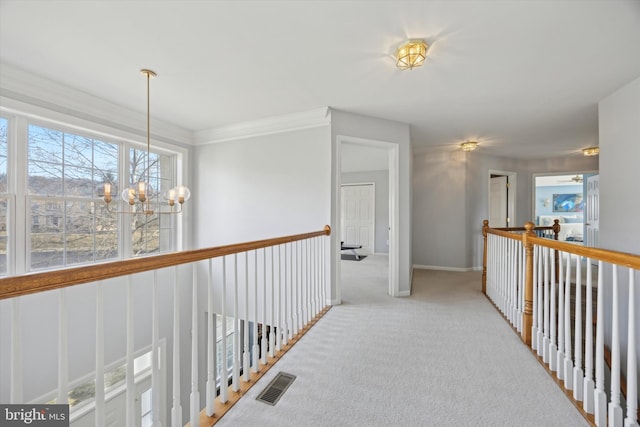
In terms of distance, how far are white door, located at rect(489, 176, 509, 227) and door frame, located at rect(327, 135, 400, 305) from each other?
372 cm

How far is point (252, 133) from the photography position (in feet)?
12.1

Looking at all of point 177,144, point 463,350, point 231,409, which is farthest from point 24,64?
point 463,350

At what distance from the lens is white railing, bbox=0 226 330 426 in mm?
911

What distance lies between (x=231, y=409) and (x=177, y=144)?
374 cm

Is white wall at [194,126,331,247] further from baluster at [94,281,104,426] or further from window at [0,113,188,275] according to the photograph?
baluster at [94,281,104,426]

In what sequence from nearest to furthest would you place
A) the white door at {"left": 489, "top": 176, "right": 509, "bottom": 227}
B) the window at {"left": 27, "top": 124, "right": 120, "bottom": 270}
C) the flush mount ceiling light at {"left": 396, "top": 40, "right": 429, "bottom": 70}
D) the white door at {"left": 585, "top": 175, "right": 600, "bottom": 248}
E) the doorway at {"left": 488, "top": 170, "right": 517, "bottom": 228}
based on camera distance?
the flush mount ceiling light at {"left": 396, "top": 40, "right": 429, "bottom": 70}
the window at {"left": 27, "top": 124, "right": 120, "bottom": 270}
the white door at {"left": 585, "top": 175, "right": 600, "bottom": 248}
the doorway at {"left": 488, "top": 170, "right": 517, "bottom": 228}
the white door at {"left": 489, "top": 176, "right": 509, "bottom": 227}

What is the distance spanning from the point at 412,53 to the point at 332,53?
2.02ft

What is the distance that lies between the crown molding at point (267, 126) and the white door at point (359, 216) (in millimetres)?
4110

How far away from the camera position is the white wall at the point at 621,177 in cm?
251

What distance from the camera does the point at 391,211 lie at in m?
3.55

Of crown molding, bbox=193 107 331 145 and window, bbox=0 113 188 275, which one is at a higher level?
crown molding, bbox=193 107 331 145

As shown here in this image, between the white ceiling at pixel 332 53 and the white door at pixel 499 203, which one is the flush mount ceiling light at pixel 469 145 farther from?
the white door at pixel 499 203

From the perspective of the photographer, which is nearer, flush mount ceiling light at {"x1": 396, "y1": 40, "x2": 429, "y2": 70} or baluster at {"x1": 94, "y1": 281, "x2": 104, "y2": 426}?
baluster at {"x1": 94, "y1": 281, "x2": 104, "y2": 426}

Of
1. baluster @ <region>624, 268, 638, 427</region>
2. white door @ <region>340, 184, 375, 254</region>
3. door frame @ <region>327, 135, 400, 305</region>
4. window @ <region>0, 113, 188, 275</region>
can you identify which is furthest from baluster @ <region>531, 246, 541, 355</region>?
white door @ <region>340, 184, 375, 254</region>
